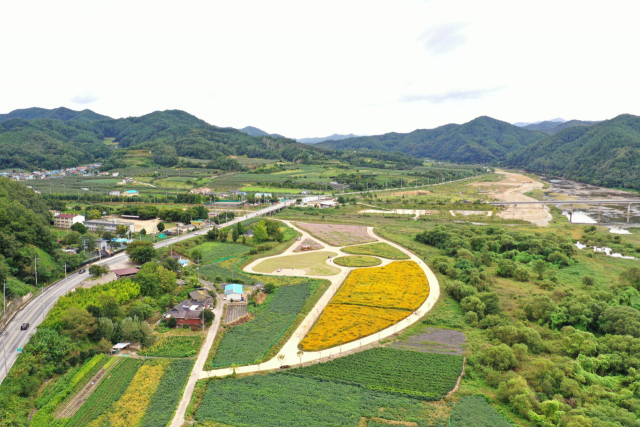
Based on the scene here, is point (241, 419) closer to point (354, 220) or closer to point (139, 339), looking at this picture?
point (139, 339)

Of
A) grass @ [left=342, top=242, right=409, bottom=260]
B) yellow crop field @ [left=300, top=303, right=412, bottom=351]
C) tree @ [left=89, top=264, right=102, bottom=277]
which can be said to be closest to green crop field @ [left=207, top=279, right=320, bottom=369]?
yellow crop field @ [left=300, top=303, right=412, bottom=351]

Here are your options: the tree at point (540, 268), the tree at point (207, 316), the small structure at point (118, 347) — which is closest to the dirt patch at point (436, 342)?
the tree at point (207, 316)

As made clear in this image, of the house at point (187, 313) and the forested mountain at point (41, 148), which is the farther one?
the forested mountain at point (41, 148)

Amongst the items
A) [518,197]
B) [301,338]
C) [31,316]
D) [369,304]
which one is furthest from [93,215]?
[518,197]

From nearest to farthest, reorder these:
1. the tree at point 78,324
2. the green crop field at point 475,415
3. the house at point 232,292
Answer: the green crop field at point 475,415, the tree at point 78,324, the house at point 232,292

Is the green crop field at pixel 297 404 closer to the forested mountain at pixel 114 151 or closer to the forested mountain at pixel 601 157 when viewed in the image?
the forested mountain at pixel 114 151

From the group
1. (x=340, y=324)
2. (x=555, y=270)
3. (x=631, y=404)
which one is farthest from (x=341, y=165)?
(x=631, y=404)
